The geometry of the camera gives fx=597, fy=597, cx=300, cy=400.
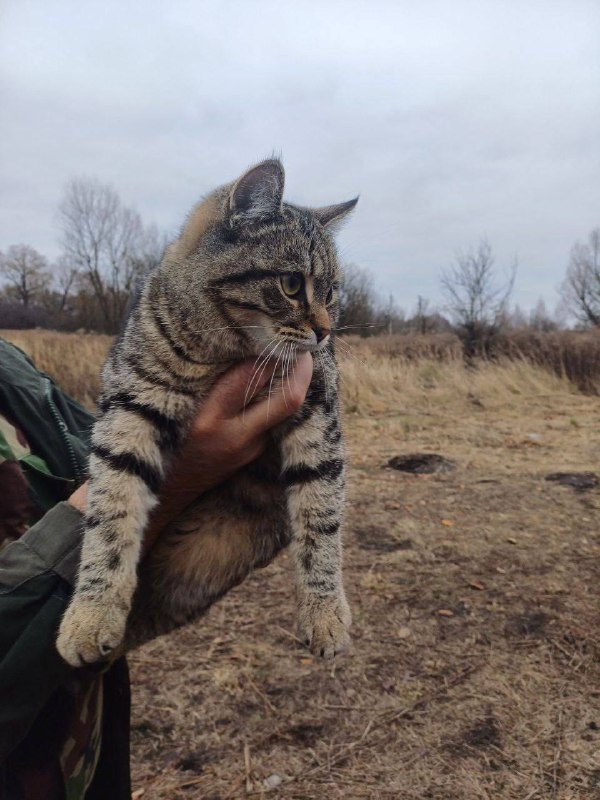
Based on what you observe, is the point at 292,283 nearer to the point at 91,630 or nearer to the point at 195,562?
the point at 195,562

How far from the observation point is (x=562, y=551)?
16.1ft

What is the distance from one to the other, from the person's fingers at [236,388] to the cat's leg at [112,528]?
0.21 meters

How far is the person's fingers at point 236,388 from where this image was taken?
2014 mm

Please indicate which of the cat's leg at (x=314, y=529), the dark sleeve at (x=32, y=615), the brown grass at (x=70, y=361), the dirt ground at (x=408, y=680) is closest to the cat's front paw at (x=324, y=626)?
the cat's leg at (x=314, y=529)

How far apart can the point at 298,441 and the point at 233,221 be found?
0.84 m

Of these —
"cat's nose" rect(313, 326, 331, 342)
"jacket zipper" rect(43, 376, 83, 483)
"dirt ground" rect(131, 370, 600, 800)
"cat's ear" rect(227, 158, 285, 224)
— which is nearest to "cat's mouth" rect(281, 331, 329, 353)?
"cat's nose" rect(313, 326, 331, 342)

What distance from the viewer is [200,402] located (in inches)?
81.0

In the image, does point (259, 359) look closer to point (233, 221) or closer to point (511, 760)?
point (233, 221)

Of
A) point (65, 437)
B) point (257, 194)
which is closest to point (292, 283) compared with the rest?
point (257, 194)

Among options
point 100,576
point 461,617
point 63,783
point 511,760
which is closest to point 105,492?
point 100,576

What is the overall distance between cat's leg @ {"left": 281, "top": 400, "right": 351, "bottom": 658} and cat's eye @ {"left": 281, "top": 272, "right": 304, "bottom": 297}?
1.40 feet

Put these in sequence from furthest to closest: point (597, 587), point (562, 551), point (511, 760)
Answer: point (562, 551) < point (597, 587) < point (511, 760)

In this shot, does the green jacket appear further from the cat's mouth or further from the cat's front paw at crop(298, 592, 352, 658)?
the cat's mouth

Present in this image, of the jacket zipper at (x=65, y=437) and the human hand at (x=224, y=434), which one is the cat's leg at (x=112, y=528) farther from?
the jacket zipper at (x=65, y=437)
